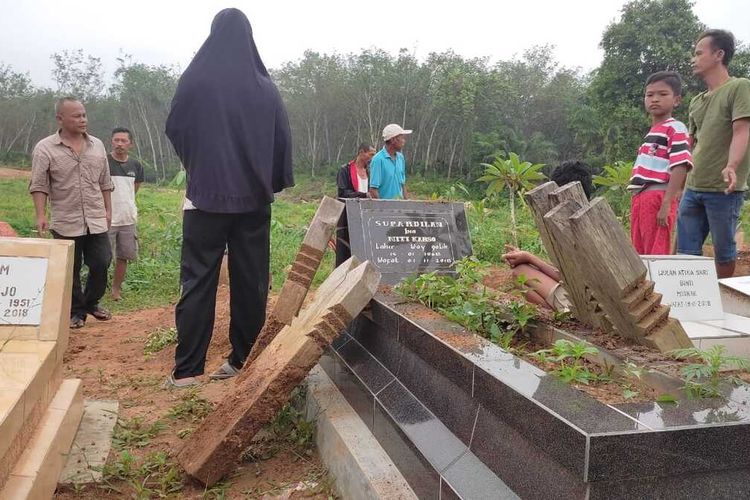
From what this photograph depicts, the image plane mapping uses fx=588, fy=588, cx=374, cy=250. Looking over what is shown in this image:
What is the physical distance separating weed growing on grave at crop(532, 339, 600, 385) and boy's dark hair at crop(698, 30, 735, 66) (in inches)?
96.5

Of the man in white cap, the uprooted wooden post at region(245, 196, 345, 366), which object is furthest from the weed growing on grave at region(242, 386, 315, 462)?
the man in white cap

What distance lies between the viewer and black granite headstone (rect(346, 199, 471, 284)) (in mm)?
3510

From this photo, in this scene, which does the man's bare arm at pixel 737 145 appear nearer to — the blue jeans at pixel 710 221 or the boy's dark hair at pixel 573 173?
the blue jeans at pixel 710 221

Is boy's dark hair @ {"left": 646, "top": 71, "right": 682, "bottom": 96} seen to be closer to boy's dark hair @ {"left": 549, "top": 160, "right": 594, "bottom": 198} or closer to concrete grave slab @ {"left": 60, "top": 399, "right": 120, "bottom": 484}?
boy's dark hair @ {"left": 549, "top": 160, "right": 594, "bottom": 198}

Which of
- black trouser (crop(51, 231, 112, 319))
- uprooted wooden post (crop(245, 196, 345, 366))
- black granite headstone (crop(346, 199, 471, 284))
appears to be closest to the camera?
→ uprooted wooden post (crop(245, 196, 345, 366))

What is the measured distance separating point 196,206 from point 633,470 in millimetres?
2357

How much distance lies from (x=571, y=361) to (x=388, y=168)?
4.01 meters

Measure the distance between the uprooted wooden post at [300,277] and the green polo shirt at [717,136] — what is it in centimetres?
222

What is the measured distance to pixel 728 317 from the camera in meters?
2.92

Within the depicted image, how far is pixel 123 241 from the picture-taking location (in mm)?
5625

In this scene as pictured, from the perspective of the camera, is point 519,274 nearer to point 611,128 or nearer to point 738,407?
point 738,407

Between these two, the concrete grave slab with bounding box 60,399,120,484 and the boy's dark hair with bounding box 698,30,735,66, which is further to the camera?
the boy's dark hair with bounding box 698,30,735,66

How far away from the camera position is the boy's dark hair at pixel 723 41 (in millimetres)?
3350

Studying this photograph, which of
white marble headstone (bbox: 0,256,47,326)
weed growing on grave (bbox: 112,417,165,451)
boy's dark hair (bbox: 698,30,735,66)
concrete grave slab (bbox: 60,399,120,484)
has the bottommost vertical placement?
weed growing on grave (bbox: 112,417,165,451)
